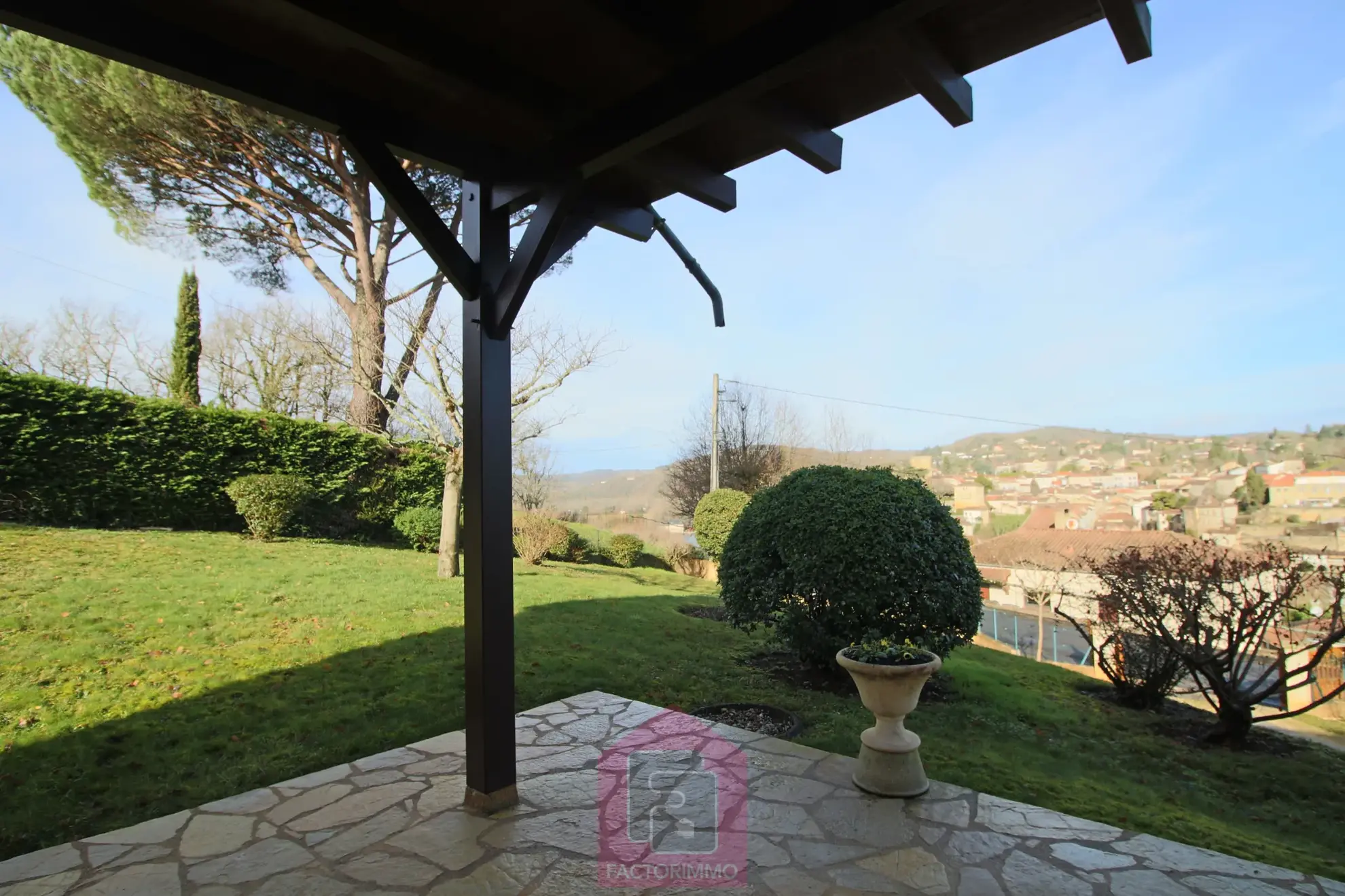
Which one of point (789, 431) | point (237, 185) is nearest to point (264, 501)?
point (237, 185)

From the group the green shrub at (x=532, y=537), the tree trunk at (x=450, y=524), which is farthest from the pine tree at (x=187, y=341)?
the green shrub at (x=532, y=537)

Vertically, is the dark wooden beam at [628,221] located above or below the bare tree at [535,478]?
above

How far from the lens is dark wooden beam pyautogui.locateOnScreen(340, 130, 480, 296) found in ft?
7.77

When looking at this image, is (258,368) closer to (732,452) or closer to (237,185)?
(237,185)

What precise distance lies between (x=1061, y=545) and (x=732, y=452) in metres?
9.48

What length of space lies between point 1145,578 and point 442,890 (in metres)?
4.62

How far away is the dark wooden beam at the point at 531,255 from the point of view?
2.63 m

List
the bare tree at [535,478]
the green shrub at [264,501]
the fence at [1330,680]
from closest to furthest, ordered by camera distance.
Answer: the fence at [1330,680], the green shrub at [264,501], the bare tree at [535,478]

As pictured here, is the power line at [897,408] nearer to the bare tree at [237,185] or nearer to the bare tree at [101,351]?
the bare tree at [237,185]

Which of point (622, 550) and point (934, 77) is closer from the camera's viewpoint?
point (934, 77)

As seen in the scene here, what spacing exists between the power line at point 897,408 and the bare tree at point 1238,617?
11.4 metres

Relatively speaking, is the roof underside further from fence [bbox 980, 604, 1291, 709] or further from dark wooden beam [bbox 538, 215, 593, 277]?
fence [bbox 980, 604, 1291, 709]

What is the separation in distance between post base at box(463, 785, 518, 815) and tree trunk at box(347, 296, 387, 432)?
666cm

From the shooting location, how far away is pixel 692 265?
11.4 feet
